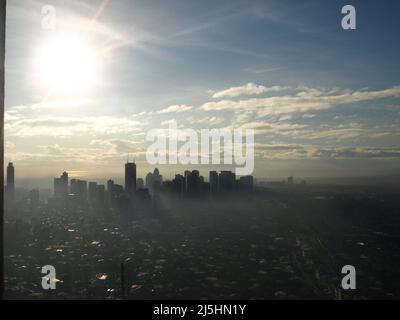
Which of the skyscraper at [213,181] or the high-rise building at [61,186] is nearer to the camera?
the skyscraper at [213,181]

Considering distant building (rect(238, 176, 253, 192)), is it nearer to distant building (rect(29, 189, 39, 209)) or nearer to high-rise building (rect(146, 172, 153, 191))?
high-rise building (rect(146, 172, 153, 191))

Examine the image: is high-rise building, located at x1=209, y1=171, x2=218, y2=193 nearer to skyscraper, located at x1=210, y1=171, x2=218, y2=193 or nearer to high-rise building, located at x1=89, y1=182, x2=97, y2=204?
skyscraper, located at x1=210, y1=171, x2=218, y2=193

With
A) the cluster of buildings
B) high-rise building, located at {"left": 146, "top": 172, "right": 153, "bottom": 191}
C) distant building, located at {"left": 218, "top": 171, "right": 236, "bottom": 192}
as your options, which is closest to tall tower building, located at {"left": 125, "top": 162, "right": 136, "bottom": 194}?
the cluster of buildings

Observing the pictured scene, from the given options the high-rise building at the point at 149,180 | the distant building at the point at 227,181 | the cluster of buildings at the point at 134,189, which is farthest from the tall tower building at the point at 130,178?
the distant building at the point at 227,181

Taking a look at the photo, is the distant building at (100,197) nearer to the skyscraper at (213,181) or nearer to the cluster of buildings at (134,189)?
the cluster of buildings at (134,189)

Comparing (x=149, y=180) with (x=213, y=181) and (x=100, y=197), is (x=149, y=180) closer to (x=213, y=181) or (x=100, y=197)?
(x=100, y=197)

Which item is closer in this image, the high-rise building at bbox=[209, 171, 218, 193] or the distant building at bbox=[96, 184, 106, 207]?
the high-rise building at bbox=[209, 171, 218, 193]

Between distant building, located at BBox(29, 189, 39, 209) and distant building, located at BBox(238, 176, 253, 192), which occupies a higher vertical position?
distant building, located at BBox(238, 176, 253, 192)

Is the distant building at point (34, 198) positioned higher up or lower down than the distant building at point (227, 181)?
lower down

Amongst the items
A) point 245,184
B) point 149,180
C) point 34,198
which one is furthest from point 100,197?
point 245,184

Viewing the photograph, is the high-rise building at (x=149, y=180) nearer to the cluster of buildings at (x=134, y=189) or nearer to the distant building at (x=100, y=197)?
the cluster of buildings at (x=134, y=189)
